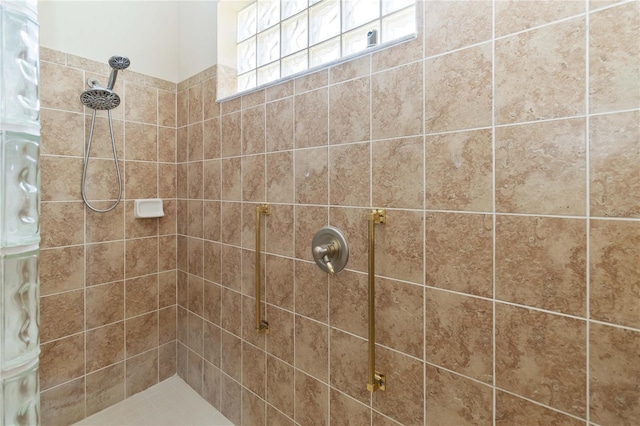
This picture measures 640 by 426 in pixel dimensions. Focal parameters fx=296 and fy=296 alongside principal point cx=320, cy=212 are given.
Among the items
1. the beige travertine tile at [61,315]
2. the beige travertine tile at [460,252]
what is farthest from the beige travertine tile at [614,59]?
the beige travertine tile at [61,315]

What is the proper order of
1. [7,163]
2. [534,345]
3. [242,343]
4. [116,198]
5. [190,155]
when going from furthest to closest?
[190,155]
[116,198]
[242,343]
[534,345]
[7,163]

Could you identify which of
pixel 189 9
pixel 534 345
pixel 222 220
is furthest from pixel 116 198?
pixel 534 345

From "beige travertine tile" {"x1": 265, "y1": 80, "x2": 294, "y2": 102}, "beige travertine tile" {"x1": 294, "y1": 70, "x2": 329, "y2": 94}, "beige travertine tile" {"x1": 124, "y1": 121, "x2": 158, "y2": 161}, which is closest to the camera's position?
"beige travertine tile" {"x1": 294, "y1": 70, "x2": 329, "y2": 94}

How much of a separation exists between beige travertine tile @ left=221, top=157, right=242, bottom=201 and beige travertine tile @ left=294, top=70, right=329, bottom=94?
0.49m

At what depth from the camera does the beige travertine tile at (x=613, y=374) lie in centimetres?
65

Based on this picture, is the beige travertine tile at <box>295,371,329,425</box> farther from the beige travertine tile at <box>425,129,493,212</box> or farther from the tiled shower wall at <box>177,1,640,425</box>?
the beige travertine tile at <box>425,129,493,212</box>

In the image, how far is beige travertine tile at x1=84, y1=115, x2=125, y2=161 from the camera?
5.20 ft

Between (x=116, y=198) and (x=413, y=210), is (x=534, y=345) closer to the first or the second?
(x=413, y=210)

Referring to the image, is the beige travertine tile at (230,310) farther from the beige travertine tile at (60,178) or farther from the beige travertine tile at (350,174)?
the beige travertine tile at (60,178)

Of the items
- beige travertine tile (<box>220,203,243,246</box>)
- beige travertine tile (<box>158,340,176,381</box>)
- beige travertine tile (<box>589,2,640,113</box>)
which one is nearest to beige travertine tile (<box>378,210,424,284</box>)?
beige travertine tile (<box>589,2,640,113</box>)

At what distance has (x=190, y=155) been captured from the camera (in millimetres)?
1836

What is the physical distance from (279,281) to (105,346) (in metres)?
1.17

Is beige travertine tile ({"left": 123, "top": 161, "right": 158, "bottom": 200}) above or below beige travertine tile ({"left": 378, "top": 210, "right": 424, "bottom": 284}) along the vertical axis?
above

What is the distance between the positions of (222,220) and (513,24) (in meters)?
1.45
